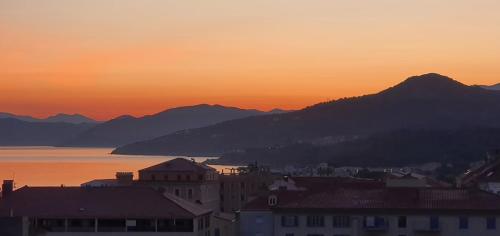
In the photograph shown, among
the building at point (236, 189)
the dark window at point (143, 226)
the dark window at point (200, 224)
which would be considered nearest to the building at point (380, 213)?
the dark window at point (200, 224)

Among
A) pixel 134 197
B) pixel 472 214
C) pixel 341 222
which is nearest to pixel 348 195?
pixel 341 222

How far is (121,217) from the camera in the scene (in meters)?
60.2

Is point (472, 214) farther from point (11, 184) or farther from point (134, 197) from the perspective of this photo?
point (11, 184)

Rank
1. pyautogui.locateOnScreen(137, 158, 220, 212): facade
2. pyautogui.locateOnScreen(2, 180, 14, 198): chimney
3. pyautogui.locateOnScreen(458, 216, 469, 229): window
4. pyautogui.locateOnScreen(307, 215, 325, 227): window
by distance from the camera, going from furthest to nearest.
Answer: pyautogui.locateOnScreen(137, 158, 220, 212): facade, pyautogui.locateOnScreen(2, 180, 14, 198): chimney, pyautogui.locateOnScreen(307, 215, 325, 227): window, pyautogui.locateOnScreen(458, 216, 469, 229): window

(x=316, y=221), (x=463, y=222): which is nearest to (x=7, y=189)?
(x=316, y=221)

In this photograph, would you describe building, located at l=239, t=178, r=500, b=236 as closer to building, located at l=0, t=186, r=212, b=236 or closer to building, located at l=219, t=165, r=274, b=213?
building, located at l=0, t=186, r=212, b=236

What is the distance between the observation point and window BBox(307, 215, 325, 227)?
195ft

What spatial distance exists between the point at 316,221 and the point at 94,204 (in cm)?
1272

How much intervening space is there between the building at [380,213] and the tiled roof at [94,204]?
471cm

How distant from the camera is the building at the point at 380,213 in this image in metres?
57.9

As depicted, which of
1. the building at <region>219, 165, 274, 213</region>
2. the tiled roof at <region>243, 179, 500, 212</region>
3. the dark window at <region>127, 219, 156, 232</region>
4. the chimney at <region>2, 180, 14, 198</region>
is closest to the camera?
the tiled roof at <region>243, 179, 500, 212</region>

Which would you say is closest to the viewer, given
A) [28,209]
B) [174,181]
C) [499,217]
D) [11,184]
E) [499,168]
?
[499,217]

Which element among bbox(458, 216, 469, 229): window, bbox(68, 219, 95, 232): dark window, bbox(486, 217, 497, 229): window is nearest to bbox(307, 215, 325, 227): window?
bbox(458, 216, 469, 229): window

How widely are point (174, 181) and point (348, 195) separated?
3358 cm
